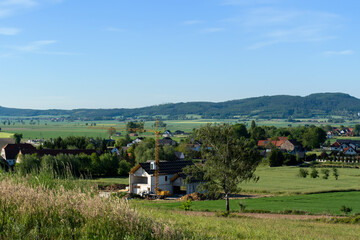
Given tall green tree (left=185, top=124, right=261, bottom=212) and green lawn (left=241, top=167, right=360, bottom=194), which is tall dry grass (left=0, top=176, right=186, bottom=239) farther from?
green lawn (left=241, top=167, right=360, bottom=194)

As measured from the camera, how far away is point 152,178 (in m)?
55.7

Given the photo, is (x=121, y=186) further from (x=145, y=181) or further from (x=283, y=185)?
(x=283, y=185)

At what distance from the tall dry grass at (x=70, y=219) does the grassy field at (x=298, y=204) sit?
2332 cm

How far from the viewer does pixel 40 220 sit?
9258mm

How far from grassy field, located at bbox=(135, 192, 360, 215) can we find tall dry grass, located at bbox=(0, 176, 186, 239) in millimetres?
23325

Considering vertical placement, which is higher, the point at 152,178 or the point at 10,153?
the point at 10,153

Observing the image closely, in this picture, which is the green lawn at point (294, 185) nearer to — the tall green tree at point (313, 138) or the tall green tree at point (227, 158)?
the tall green tree at point (227, 158)

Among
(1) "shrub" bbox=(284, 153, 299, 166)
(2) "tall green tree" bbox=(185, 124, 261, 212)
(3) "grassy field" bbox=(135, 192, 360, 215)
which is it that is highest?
(2) "tall green tree" bbox=(185, 124, 261, 212)

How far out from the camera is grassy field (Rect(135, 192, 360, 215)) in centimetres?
3556

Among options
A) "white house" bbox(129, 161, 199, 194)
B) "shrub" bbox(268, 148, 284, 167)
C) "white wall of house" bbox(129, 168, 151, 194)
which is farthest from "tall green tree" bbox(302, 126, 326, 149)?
"white wall of house" bbox(129, 168, 151, 194)

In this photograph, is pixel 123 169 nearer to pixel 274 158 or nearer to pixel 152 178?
pixel 152 178

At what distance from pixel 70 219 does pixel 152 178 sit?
153 ft

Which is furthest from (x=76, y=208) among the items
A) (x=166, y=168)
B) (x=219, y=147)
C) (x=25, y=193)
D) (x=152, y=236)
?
(x=166, y=168)

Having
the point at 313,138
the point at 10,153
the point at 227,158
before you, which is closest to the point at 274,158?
the point at 313,138
